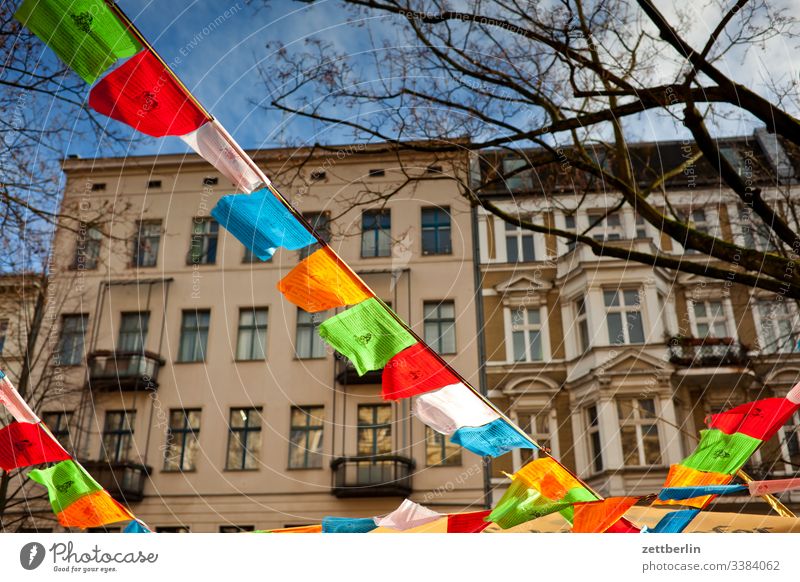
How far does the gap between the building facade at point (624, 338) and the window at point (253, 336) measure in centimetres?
571

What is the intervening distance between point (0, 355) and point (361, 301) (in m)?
14.1

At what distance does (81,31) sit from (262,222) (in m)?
1.50

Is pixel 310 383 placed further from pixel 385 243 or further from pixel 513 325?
pixel 513 325

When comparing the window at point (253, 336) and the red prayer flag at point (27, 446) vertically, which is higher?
the window at point (253, 336)

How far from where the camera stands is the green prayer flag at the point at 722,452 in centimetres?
526

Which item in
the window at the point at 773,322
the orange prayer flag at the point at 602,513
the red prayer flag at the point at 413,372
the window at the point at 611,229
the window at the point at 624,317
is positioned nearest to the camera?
the orange prayer flag at the point at 602,513

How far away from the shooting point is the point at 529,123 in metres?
11.2

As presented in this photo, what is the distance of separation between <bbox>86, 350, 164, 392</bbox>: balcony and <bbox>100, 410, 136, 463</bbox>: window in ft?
2.31

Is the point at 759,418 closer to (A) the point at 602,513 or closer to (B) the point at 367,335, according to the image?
(A) the point at 602,513

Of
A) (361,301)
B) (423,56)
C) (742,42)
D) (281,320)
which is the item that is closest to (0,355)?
(281,320)

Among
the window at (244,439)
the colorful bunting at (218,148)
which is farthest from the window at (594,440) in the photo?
the colorful bunting at (218,148)

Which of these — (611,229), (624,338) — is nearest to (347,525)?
(624,338)

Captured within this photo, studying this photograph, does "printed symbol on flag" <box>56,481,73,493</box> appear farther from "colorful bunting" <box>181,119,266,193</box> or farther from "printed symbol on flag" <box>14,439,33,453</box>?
"colorful bunting" <box>181,119,266,193</box>

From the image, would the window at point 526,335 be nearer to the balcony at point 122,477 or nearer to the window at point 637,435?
the window at point 637,435
